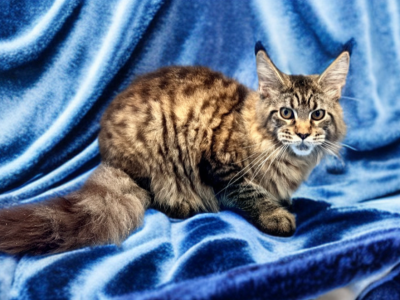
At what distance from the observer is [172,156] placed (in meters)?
1.44

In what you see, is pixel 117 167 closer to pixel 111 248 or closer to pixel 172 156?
pixel 172 156

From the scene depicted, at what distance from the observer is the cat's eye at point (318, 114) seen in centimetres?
130

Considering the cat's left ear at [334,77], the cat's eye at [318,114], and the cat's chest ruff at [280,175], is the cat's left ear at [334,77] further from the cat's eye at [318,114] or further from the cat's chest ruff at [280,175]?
the cat's chest ruff at [280,175]

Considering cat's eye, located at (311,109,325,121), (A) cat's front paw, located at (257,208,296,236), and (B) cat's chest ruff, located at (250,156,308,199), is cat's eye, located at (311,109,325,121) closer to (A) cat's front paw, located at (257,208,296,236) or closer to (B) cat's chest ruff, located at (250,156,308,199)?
(B) cat's chest ruff, located at (250,156,308,199)

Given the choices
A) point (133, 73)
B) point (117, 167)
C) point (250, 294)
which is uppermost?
point (133, 73)

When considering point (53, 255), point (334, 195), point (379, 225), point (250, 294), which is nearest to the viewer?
point (250, 294)

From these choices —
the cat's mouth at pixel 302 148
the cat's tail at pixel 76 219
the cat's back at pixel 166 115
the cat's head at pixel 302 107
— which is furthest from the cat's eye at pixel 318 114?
the cat's tail at pixel 76 219

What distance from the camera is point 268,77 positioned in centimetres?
136

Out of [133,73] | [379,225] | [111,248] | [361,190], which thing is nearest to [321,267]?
[379,225]

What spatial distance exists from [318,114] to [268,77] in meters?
0.23

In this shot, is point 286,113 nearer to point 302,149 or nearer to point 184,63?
point 302,149

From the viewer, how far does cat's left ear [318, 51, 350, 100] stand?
51.6 inches

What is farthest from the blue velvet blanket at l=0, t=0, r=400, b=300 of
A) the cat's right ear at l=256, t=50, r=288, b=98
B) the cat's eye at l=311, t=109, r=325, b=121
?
the cat's right ear at l=256, t=50, r=288, b=98

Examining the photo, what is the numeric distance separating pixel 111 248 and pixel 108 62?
3.01ft
